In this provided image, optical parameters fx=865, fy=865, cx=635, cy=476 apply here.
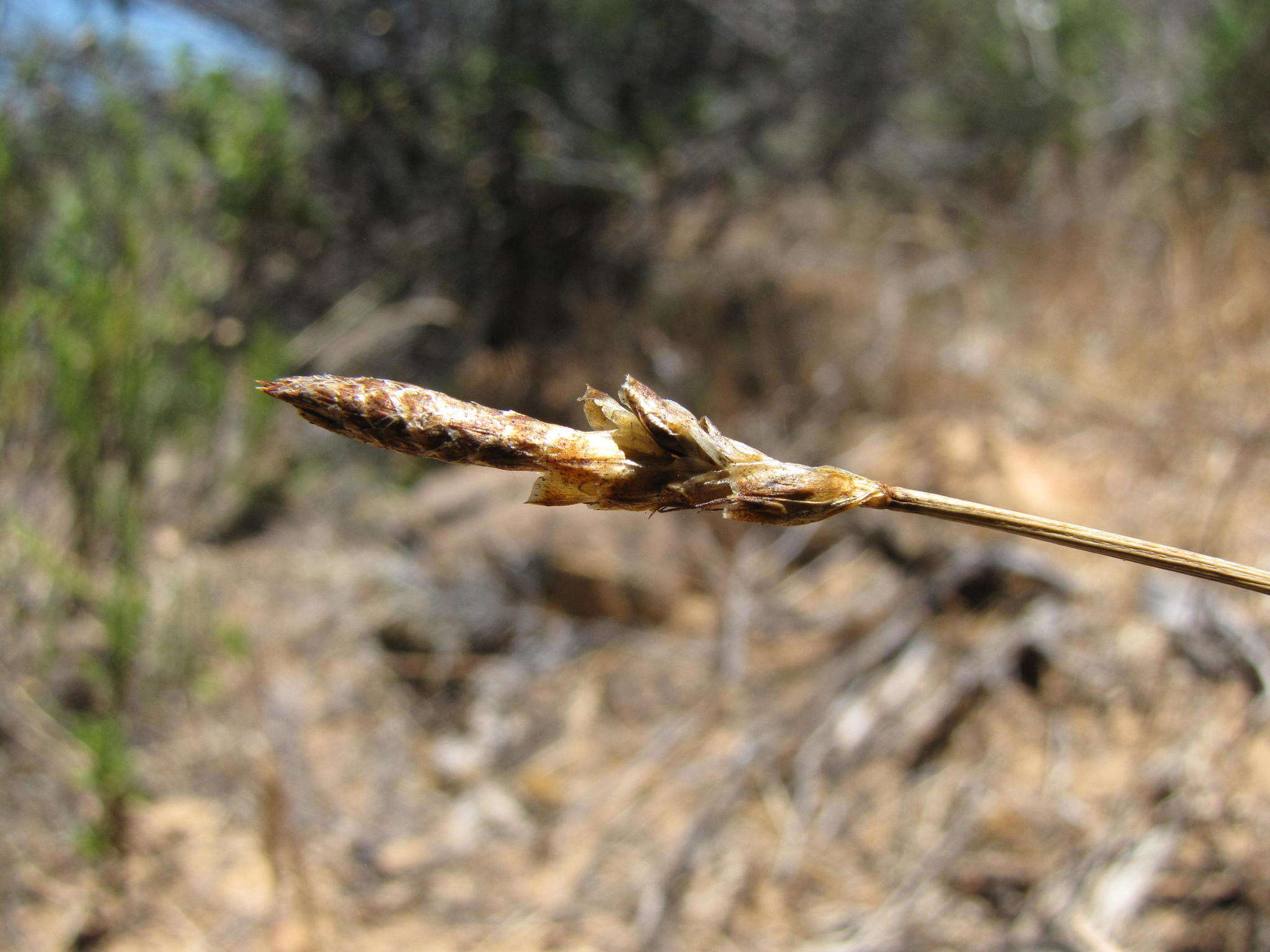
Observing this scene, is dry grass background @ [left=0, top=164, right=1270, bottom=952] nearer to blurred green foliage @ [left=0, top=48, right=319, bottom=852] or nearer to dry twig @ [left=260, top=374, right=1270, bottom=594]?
blurred green foliage @ [left=0, top=48, right=319, bottom=852]

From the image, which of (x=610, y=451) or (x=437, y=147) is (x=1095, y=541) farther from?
(x=437, y=147)

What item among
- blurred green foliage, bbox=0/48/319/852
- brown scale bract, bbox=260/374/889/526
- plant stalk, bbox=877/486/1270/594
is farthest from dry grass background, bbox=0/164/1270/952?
brown scale bract, bbox=260/374/889/526

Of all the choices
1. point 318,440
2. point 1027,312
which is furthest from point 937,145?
point 318,440

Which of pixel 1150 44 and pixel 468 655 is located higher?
pixel 1150 44

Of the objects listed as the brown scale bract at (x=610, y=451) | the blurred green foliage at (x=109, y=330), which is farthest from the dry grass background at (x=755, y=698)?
the brown scale bract at (x=610, y=451)

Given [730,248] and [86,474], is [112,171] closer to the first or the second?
[86,474]

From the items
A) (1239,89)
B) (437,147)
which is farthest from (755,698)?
Result: (1239,89)
